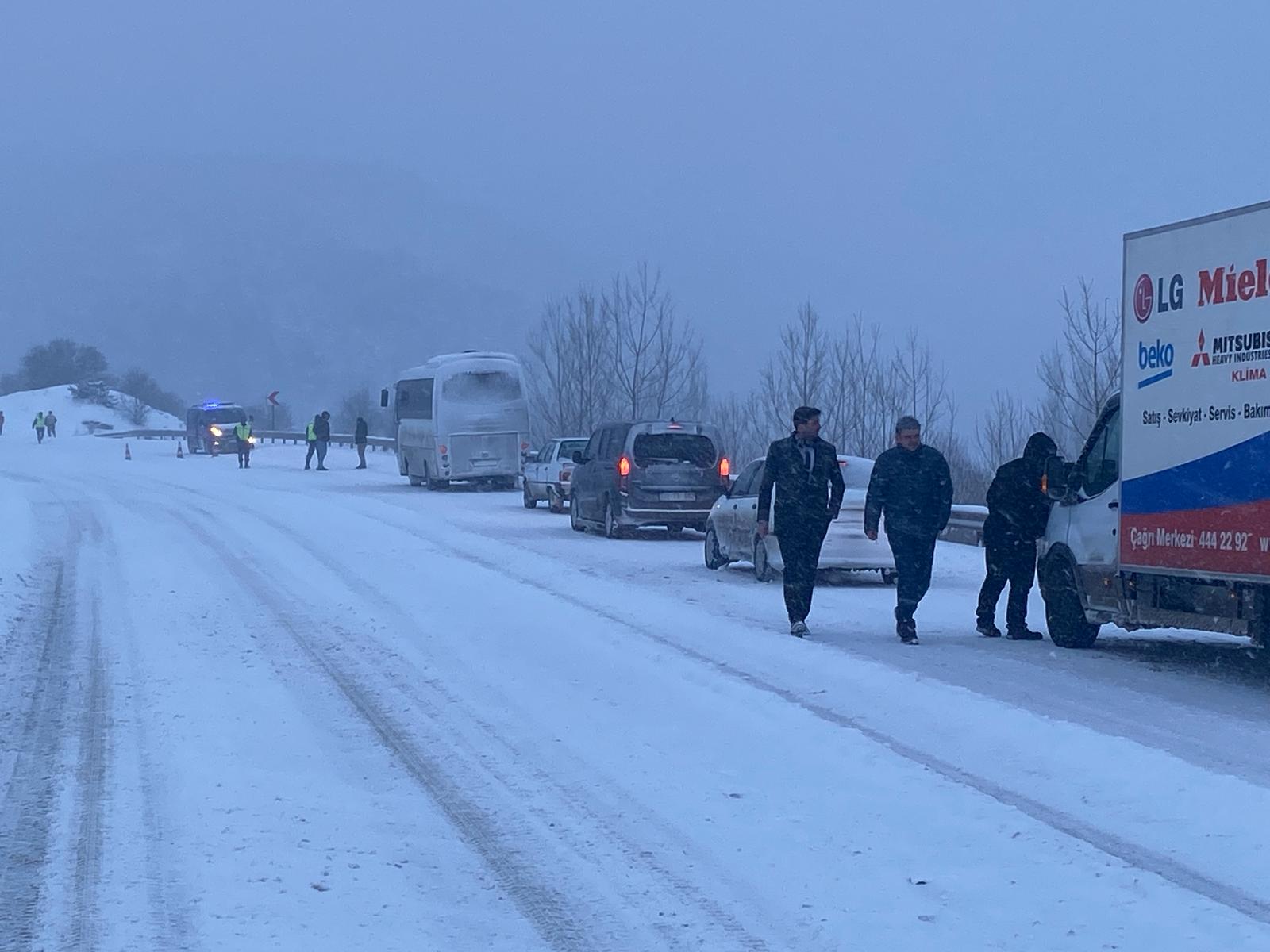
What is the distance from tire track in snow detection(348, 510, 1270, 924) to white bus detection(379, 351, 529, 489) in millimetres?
25535

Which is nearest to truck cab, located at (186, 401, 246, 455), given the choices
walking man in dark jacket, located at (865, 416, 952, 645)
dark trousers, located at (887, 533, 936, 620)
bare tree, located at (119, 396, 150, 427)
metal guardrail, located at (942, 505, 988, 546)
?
metal guardrail, located at (942, 505, 988, 546)

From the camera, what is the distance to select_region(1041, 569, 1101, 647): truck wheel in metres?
12.8

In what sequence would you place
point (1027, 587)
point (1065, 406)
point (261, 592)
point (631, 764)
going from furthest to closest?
point (1065, 406)
point (261, 592)
point (1027, 587)
point (631, 764)

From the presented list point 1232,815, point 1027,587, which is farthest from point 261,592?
point 1232,815

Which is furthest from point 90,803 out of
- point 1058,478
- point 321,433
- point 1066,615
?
point 321,433

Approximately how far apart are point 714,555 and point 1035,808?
12.5 meters

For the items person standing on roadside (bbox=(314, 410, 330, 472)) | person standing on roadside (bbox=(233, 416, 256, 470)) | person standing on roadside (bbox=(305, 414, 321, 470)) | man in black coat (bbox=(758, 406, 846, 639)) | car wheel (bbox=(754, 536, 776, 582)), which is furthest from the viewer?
person standing on roadside (bbox=(233, 416, 256, 470))

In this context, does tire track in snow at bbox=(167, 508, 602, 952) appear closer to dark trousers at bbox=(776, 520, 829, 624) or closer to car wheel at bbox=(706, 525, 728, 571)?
dark trousers at bbox=(776, 520, 829, 624)

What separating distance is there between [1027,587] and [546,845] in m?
8.01

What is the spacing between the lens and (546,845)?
6559 mm

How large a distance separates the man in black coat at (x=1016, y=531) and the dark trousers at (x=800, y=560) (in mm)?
1697

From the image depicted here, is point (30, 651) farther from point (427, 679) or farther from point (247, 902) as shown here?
point (247, 902)

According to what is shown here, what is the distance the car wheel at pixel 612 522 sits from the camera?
942 inches

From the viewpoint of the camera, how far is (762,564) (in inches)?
714
